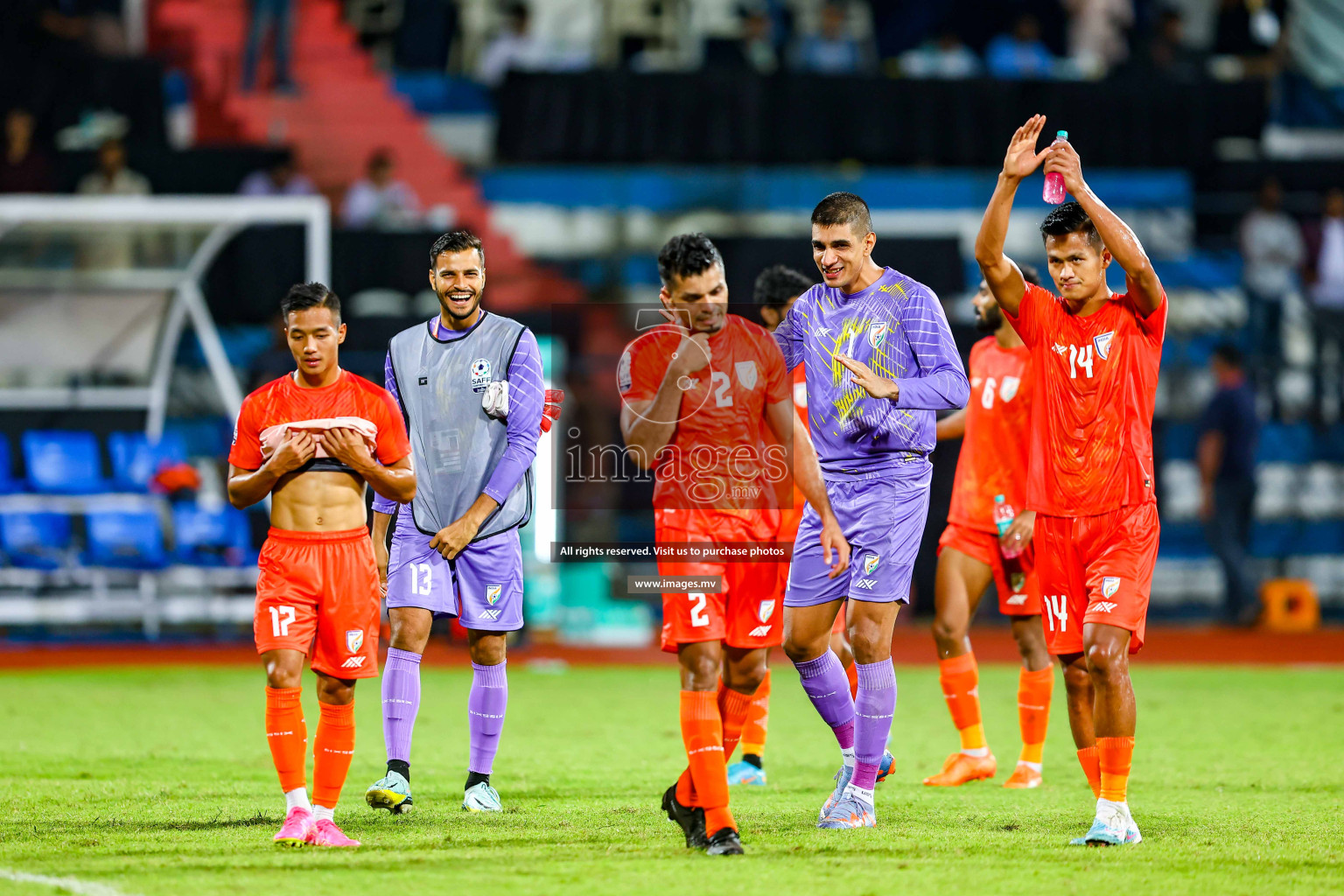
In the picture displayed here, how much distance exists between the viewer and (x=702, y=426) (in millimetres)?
6105

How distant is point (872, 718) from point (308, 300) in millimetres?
2804

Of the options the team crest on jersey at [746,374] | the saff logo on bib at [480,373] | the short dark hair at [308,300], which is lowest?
the saff logo on bib at [480,373]

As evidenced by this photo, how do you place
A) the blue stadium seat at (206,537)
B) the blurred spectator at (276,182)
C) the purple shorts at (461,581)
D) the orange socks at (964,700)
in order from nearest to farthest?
the purple shorts at (461,581) < the orange socks at (964,700) < the blue stadium seat at (206,537) < the blurred spectator at (276,182)

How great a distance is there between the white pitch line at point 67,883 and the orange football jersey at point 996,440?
178 inches

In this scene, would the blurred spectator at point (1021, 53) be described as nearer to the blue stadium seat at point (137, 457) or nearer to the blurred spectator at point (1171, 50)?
the blurred spectator at point (1171, 50)

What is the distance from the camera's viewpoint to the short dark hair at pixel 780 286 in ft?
26.3

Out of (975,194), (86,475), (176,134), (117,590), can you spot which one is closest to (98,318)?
(86,475)

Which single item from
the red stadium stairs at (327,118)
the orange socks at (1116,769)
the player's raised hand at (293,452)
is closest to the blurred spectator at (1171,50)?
the red stadium stairs at (327,118)

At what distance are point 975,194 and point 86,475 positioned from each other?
35.2 ft

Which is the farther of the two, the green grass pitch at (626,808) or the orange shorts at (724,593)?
the orange shorts at (724,593)

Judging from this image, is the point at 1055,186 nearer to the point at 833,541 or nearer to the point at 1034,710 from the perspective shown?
the point at 833,541

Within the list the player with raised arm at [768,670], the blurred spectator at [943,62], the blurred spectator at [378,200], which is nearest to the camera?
→ the player with raised arm at [768,670]

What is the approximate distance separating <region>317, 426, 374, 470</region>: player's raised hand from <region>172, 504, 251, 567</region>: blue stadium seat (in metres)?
9.35

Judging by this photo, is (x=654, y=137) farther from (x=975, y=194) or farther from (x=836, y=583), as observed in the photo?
(x=836, y=583)
